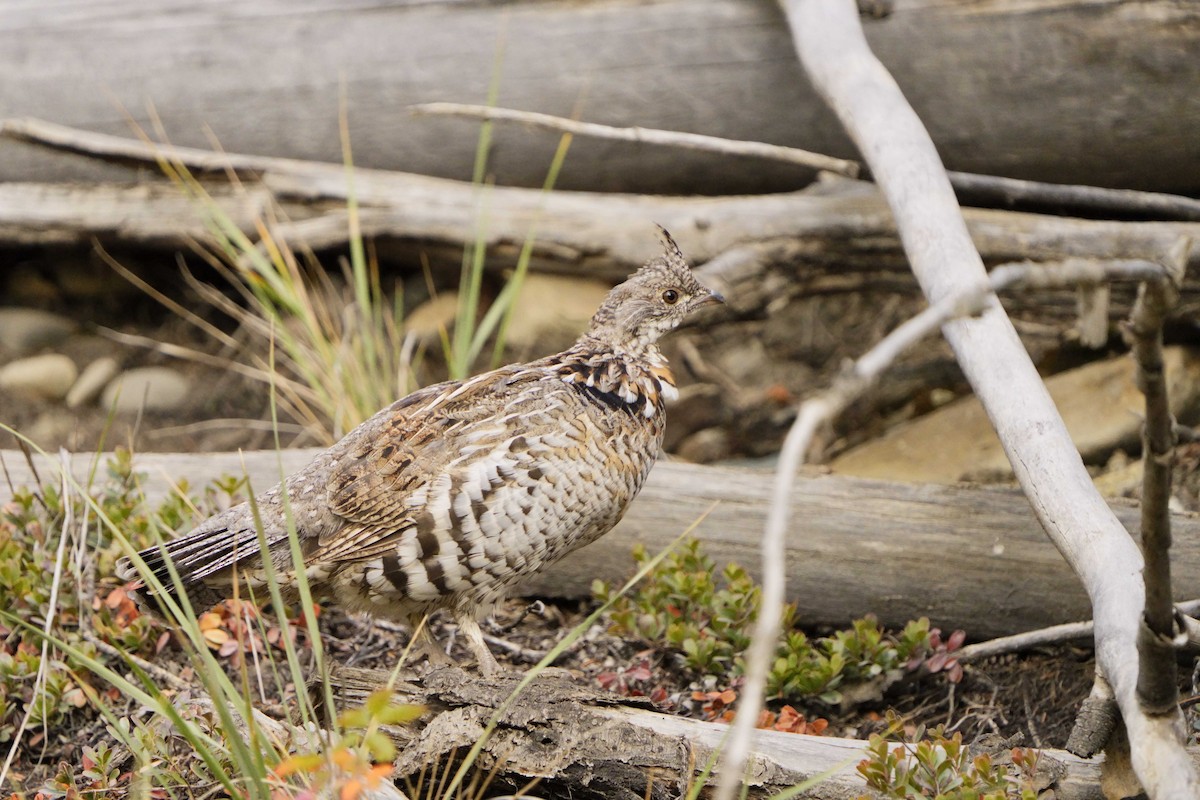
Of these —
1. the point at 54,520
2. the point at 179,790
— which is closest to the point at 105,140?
the point at 54,520

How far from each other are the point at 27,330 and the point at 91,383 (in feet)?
1.91

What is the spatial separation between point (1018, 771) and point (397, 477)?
6.52 ft

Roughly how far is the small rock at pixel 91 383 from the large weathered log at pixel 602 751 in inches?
170

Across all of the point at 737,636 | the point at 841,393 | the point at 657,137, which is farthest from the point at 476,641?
the point at 841,393

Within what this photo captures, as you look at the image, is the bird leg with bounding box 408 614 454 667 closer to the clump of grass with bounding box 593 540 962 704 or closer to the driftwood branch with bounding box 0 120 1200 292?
the clump of grass with bounding box 593 540 962 704

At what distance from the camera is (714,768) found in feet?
10.1

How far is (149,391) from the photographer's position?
677cm

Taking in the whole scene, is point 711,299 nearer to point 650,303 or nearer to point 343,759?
point 650,303

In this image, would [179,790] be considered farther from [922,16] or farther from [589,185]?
[922,16]

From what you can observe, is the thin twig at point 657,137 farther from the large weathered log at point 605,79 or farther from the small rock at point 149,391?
the small rock at point 149,391

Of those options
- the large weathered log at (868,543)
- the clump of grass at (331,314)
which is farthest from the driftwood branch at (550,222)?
the large weathered log at (868,543)

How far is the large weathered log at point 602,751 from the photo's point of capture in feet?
10.1

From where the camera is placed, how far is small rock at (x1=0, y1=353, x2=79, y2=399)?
22.0 ft

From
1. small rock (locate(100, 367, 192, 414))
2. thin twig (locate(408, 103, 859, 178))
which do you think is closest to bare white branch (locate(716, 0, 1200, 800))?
thin twig (locate(408, 103, 859, 178))
